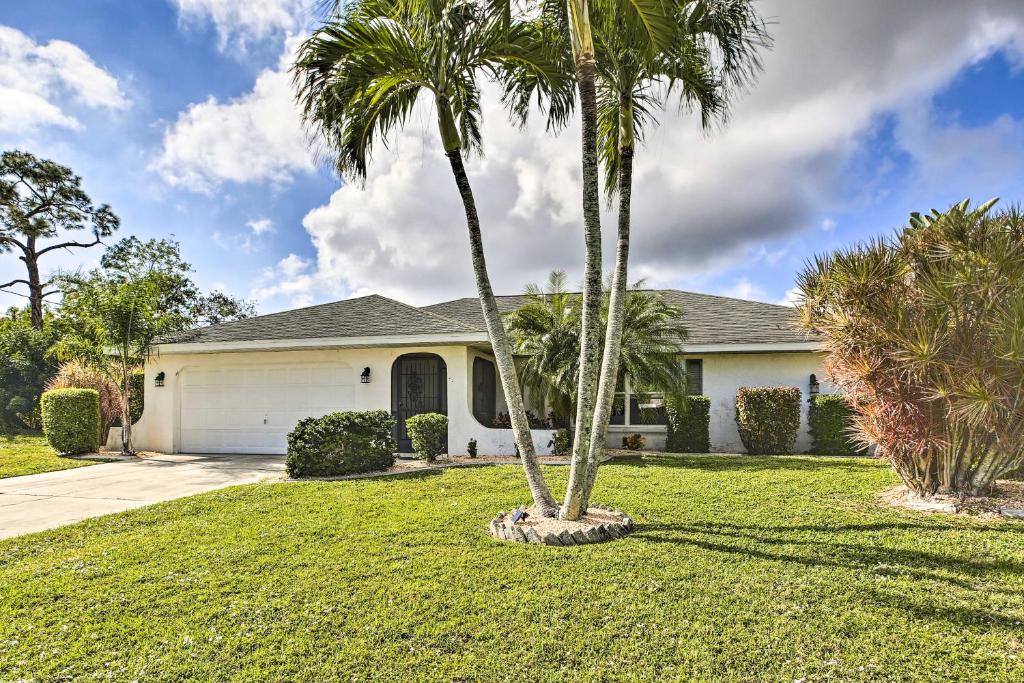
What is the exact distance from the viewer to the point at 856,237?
768 centimetres

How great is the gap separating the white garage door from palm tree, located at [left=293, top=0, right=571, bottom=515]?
27.1 ft

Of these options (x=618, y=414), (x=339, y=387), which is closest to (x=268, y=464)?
(x=339, y=387)

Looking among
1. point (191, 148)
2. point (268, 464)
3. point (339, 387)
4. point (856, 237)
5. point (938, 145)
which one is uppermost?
point (191, 148)

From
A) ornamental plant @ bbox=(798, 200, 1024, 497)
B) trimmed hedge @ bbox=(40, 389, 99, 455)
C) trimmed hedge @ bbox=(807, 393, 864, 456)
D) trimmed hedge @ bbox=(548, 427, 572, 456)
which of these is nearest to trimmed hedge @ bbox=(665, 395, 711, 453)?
trimmed hedge @ bbox=(807, 393, 864, 456)

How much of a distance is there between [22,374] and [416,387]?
52.1 feet

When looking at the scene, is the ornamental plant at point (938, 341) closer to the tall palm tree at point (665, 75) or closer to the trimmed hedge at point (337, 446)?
the tall palm tree at point (665, 75)

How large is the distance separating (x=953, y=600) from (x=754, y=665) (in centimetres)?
196

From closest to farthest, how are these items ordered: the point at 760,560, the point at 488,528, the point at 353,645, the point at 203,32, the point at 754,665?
the point at 754,665, the point at 353,645, the point at 760,560, the point at 488,528, the point at 203,32

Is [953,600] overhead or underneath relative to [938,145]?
underneath

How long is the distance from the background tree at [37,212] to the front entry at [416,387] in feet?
75.6

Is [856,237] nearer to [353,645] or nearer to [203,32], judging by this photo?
[353,645]

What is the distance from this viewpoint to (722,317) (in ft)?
51.3

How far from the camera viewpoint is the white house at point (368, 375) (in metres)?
13.1

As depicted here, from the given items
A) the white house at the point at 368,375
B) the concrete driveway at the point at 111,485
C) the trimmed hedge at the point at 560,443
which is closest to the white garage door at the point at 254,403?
the white house at the point at 368,375
